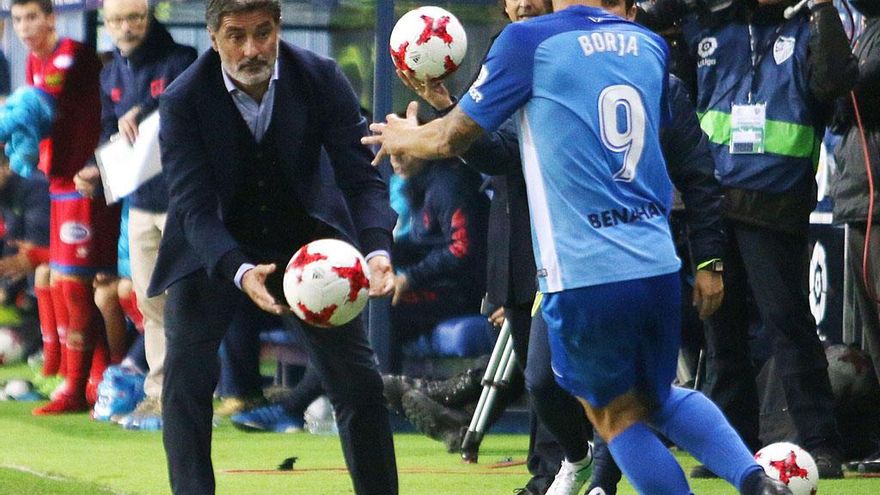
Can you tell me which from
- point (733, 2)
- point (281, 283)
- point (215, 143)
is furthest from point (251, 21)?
point (733, 2)

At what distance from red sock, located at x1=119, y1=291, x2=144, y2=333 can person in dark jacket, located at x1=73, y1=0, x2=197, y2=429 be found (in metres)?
0.83

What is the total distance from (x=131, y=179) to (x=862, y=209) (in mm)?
4049

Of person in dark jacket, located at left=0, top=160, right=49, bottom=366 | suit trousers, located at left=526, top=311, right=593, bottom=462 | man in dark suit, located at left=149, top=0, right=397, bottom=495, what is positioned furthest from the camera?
person in dark jacket, located at left=0, top=160, right=49, bottom=366

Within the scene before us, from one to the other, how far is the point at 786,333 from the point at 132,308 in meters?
4.86

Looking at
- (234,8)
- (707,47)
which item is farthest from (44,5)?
(234,8)

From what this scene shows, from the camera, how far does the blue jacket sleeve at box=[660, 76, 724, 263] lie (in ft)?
21.7

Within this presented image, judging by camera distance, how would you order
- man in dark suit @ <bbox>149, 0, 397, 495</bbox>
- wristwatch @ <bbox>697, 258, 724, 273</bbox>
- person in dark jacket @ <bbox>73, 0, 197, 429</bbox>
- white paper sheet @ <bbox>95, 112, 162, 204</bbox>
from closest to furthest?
1. man in dark suit @ <bbox>149, 0, 397, 495</bbox>
2. wristwatch @ <bbox>697, 258, 724, 273</bbox>
3. white paper sheet @ <bbox>95, 112, 162, 204</bbox>
4. person in dark jacket @ <bbox>73, 0, 197, 429</bbox>

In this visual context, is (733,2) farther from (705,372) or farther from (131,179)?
(131,179)

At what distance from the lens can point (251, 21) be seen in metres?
5.99

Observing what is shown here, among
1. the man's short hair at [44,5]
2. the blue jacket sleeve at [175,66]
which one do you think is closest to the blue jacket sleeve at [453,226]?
the blue jacket sleeve at [175,66]

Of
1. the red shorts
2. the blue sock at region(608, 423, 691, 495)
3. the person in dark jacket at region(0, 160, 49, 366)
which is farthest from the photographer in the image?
the person in dark jacket at region(0, 160, 49, 366)

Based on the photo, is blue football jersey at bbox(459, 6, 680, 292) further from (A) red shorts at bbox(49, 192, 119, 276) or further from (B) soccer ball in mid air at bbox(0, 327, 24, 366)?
(B) soccer ball in mid air at bbox(0, 327, 24, 366)

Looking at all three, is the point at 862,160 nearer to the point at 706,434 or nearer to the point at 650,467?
the point at 706,434

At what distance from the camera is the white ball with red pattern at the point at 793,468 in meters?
6.94
